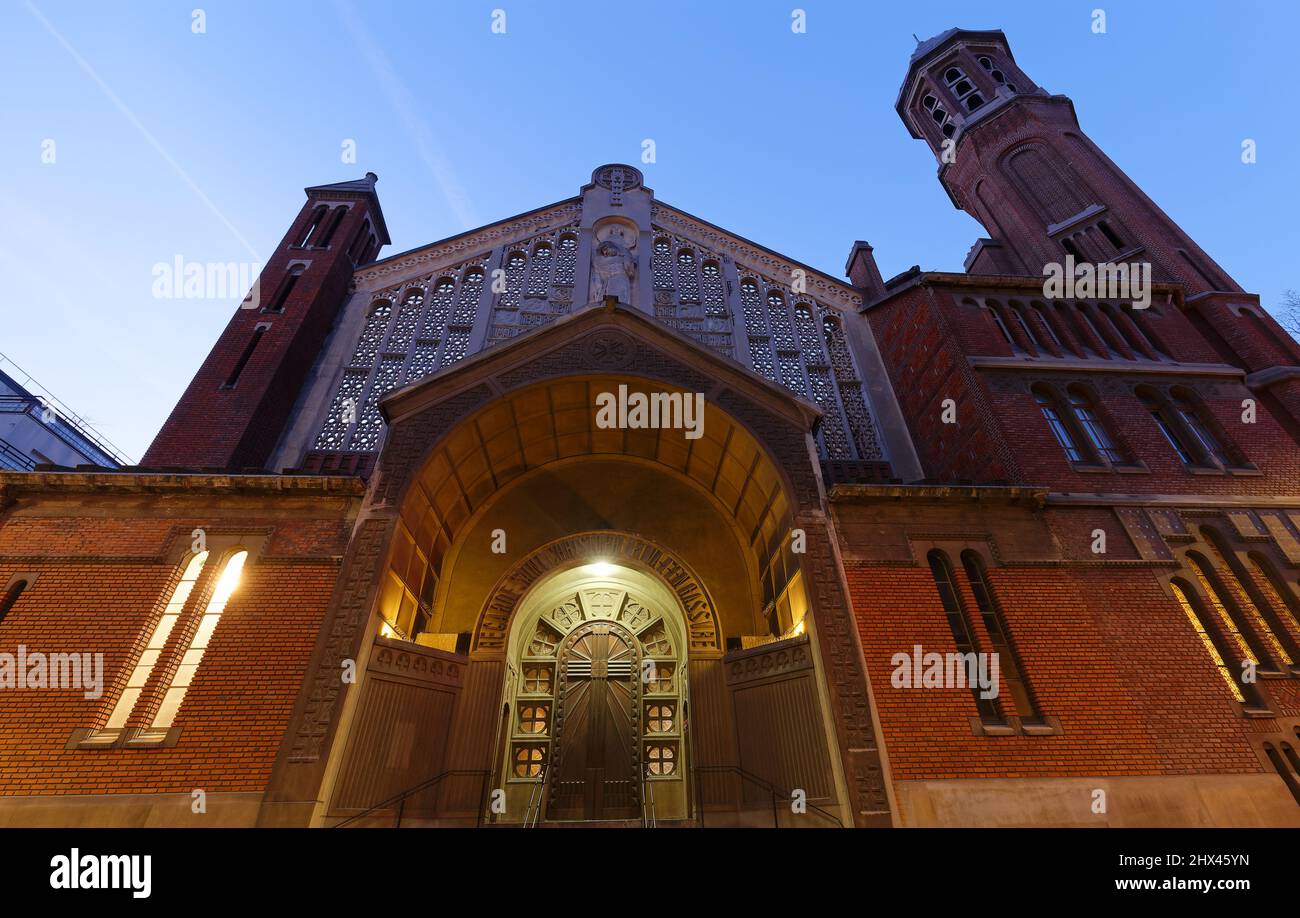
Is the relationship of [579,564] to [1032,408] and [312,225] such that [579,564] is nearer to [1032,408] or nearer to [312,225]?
[1032,408]

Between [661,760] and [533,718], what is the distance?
9.17 ft

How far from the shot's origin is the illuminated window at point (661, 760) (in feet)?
40.8

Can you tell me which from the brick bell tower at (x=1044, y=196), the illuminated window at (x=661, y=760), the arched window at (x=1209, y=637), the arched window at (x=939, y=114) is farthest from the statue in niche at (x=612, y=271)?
the arched window at (x=939, y=114)

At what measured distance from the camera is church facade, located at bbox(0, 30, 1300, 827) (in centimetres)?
918

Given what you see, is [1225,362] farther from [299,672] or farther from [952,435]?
[299,672]

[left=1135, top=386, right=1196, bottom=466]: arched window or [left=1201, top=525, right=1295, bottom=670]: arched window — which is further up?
[left=1135, top=386, right=1196, bottom=466]: arched window

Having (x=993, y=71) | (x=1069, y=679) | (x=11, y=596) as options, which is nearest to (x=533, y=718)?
(x=11, y=596)

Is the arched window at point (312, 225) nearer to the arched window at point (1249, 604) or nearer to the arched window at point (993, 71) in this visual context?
the arched window at point (1249, 604)

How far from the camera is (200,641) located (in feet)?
33.2

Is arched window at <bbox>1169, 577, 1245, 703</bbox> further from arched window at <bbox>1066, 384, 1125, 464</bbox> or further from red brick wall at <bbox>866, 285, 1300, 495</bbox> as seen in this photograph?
arched window at <bbox>1066, 384, 1125, 464</bbox>

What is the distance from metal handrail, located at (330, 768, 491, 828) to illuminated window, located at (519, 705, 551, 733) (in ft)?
5.52

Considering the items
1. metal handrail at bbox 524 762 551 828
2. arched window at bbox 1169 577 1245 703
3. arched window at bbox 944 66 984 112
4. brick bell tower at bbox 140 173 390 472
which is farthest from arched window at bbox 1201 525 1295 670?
arched window at bbox 944 66 984 112
